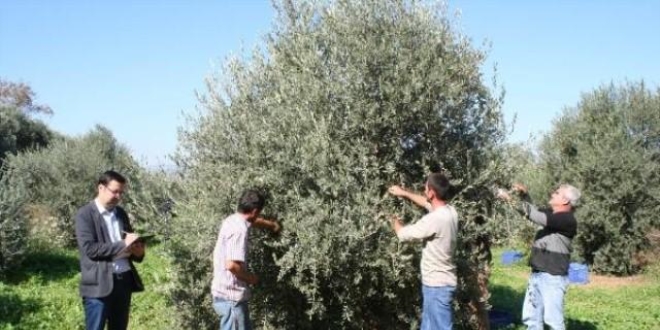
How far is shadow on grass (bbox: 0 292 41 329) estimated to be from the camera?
29.6 feet

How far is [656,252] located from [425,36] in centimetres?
1319

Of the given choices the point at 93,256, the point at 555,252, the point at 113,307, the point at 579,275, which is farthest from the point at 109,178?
the point at 579,275

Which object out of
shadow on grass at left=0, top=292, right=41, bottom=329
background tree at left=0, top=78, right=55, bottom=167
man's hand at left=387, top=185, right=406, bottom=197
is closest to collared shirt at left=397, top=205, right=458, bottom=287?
man's hand at left=387, top=185, right=406, bottom=197

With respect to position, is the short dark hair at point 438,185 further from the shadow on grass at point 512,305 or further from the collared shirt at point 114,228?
the shadow on grass at point 512,305

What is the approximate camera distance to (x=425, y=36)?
6.35 m

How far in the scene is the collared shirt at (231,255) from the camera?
5.39 meters

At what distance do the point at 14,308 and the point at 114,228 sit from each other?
17.5 ft

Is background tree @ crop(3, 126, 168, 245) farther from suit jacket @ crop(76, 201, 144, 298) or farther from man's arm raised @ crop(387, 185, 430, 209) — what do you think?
man's arm raised @ crop(387, 185, 430, 209)

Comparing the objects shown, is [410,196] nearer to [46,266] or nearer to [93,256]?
[93,256]

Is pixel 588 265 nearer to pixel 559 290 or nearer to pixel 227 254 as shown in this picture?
pixel 559 290

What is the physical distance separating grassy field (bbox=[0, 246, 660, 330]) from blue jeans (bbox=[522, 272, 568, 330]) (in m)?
1.82

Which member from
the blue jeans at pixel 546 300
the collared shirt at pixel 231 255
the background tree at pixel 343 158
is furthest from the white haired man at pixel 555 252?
the collared shirt at pixel 231 255

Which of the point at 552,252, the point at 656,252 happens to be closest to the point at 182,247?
the point at 552,252

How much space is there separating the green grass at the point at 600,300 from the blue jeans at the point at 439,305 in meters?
4.00
